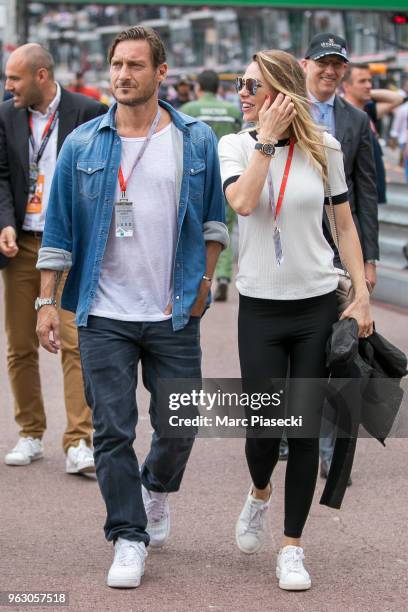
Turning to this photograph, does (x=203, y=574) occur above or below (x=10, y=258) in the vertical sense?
below

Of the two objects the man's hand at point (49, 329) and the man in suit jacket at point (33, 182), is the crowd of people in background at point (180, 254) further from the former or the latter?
the man in suit jacket at point (33, 182)

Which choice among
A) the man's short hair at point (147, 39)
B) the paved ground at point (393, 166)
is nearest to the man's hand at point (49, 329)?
the man's short hair at point (147, 39)

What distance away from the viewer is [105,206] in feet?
15.4

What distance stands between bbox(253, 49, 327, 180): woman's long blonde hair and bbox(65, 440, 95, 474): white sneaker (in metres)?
2.32

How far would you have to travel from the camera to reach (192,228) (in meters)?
4.82

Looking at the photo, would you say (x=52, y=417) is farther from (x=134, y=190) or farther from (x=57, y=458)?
(x=134, y=190)

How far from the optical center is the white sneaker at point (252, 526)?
199 inches

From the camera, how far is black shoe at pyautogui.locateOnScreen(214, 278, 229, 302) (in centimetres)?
1203

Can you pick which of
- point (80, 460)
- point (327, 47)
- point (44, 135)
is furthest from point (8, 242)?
point (327, 47)

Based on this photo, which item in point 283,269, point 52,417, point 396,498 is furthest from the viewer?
point 52,417

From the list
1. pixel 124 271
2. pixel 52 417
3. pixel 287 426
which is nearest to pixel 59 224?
pixel 124 271

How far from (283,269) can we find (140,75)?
0.91 m

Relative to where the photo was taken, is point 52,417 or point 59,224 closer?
point 59,224

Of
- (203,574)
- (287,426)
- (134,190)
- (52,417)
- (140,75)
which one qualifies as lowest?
(52,417)
